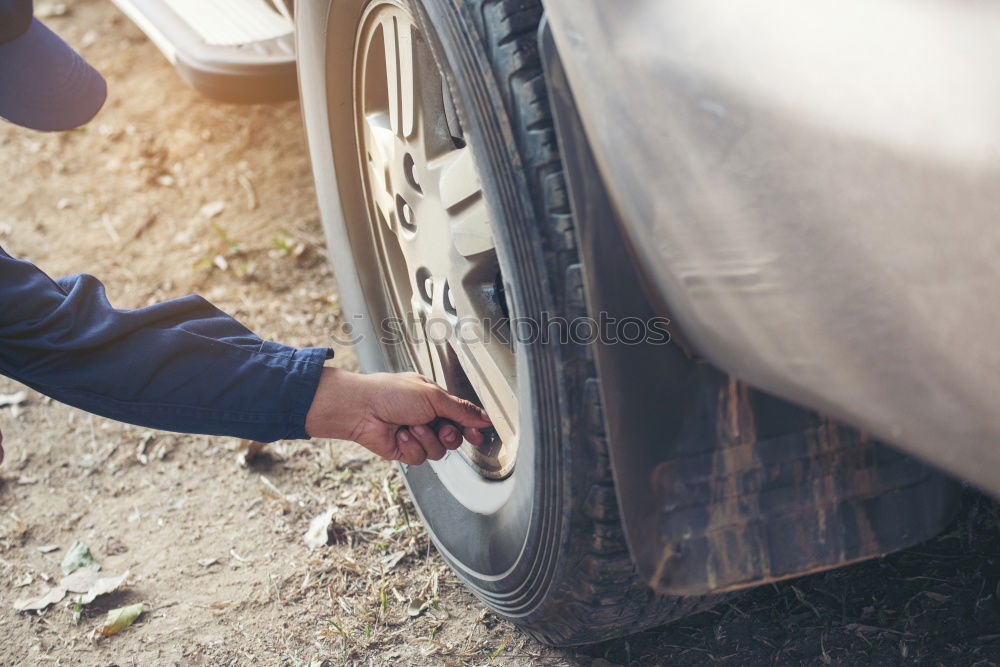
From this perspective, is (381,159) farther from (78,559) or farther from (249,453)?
(78,559)

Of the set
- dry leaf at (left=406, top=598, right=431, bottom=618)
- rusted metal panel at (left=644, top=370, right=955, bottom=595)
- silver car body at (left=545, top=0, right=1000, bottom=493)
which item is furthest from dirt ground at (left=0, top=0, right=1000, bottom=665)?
silver car body at (left=545, top=0, right=1000, bottom=493)

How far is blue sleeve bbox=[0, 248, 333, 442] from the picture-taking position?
1.23m

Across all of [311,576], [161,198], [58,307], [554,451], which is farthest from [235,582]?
[161,198]

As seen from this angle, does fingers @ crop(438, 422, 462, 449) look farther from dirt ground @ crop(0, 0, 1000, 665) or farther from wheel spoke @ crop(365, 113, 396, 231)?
wheel spoke @ crop(365, 113, 396, 231)

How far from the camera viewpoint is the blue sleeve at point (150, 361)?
1.23 meters

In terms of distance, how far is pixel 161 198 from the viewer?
3008 millimetres

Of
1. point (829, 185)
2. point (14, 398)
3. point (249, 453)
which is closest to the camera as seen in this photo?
point (829, 185)

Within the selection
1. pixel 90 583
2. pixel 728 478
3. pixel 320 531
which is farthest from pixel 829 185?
pixel 90 583

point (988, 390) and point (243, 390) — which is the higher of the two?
point (988, 390)

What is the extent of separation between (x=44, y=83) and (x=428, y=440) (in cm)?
109

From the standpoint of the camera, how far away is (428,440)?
4.76 ft

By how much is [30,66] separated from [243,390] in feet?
2.99

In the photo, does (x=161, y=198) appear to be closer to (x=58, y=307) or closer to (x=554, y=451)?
(x=58, y=307)

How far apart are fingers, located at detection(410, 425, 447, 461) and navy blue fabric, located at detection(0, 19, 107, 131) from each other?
3.44 feet
